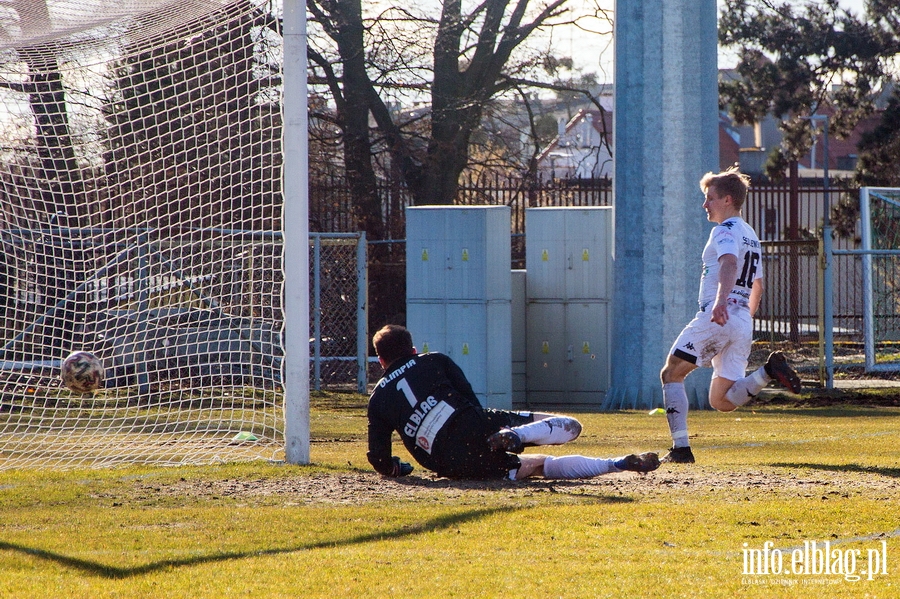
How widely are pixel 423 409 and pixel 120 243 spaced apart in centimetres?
723

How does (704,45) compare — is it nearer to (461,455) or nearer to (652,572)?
(461,455)

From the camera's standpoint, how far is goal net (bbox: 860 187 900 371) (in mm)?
15391

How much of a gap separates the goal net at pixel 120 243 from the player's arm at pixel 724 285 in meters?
3.33

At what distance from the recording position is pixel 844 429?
10.4 meters

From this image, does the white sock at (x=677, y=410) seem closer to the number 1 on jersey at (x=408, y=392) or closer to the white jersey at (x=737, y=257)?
the white jersey at (x=737, y=257)

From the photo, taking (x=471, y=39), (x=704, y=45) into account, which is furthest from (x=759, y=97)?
(x=704, y=45)

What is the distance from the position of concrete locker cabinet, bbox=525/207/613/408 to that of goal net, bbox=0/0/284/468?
3697 millimetres

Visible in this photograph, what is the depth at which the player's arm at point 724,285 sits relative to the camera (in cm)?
688

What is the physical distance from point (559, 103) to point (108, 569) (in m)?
23.7

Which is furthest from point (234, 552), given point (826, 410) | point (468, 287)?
point (826, 410)

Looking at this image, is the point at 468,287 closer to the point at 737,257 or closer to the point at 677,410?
the point at 677,410

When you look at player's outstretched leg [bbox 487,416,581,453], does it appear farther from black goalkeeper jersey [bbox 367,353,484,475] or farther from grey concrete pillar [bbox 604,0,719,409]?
grey concrete pillar [bbox 604,0,719,409]

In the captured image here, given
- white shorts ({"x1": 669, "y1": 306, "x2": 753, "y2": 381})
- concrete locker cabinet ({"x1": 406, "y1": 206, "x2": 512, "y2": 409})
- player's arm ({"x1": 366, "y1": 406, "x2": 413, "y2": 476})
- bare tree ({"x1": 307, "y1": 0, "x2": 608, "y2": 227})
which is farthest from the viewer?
bare tree ({"x1": 307, "y1": 0, "x2": 608, "y2": 227})

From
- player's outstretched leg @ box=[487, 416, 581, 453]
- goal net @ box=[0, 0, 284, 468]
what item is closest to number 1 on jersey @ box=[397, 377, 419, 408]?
player's outstretched leg @ box=[487, 416, 581, 453]
